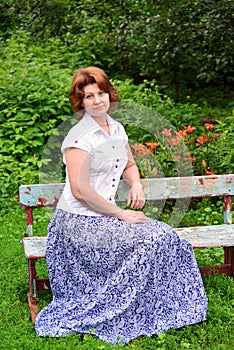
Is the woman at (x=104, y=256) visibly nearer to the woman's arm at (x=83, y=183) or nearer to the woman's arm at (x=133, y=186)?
the woman's arm at (x=83, y=183)

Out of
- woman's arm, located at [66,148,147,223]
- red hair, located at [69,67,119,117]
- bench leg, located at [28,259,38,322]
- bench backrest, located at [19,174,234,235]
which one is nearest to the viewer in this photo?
woman's arm, located at [66,148,147,223]

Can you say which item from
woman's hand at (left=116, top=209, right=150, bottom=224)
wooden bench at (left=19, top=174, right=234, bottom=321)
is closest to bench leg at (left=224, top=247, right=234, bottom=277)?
wooden bench at (left=19, top=174, right=234, bottom=321)

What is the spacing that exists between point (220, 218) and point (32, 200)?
2168 millimetres

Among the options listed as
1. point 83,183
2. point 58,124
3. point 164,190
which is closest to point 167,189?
point 164,190

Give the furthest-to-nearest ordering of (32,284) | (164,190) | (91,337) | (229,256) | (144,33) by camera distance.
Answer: (144,33)
(229,256)
(164,190)
(32,284)
(91,337)

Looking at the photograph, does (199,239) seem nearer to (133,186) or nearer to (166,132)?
(133,186)

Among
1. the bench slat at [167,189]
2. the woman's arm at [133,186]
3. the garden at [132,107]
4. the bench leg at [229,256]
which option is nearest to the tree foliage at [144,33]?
the garden at [132,107]

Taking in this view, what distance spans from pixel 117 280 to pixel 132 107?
3714mm

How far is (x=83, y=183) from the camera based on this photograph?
420cm

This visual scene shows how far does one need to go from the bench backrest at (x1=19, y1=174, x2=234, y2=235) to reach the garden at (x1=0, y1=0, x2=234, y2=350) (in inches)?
Answer: 24.0

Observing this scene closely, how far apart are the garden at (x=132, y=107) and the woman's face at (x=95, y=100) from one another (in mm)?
1321

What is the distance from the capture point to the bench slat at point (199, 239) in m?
4.60

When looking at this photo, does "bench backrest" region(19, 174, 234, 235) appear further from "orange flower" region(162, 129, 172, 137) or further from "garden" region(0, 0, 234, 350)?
"orange flower" region(162, 129, 172, 137)

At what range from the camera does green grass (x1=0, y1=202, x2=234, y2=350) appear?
409cm
